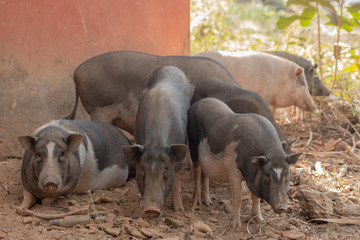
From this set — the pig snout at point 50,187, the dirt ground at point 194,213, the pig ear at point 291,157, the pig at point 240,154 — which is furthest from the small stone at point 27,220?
the pig ear at point 291,157

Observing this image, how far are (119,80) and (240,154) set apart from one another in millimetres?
2144

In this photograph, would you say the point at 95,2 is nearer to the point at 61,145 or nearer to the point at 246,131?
the point at 61,145

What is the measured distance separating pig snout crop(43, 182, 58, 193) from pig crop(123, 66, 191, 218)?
65cm

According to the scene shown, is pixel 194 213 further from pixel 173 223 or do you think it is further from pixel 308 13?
pixel 308 13

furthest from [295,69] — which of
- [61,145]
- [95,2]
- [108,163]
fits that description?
[61,145]

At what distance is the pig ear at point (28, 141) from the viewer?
14.3 ft

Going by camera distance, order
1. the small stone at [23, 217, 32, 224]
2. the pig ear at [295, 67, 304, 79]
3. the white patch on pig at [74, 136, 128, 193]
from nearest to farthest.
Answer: the small stone at [23, 217, 32, 224] → the white patch on pig at [74, 136, 128, 193] → the pig ear at [295, 67, 304, 79]

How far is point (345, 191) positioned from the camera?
5.18 meters

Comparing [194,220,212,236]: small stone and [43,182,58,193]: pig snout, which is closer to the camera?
[194,220,212,236]: small stone

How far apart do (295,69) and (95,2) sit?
127 inches

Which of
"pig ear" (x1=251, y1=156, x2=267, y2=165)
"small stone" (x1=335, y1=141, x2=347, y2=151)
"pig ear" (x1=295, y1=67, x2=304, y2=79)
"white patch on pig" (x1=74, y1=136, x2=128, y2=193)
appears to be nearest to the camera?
"pig ear" (x1=251, y1=156, x2=267, y2=165)

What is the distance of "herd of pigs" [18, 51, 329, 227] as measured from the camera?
13.2 ft

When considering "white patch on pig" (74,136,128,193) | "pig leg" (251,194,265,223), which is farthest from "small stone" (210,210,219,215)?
"white patch on pig" (74,136,128,193)

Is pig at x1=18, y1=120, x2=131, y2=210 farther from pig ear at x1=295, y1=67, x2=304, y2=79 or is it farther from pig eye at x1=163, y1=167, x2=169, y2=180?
pig ear at x1=295, y1=67, x2=304, y2=79
